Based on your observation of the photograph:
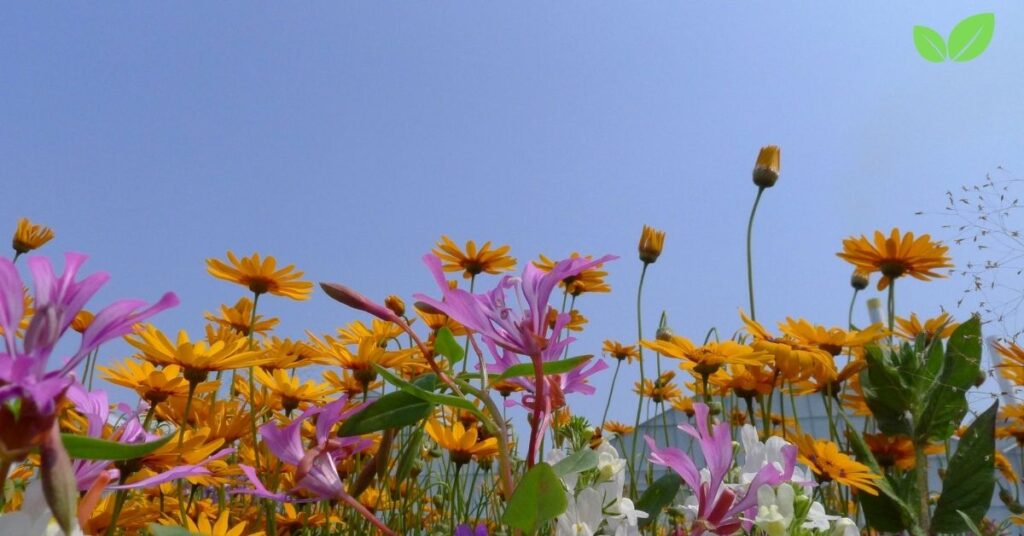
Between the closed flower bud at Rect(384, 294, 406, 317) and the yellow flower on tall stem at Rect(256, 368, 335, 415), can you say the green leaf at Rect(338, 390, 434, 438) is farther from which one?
the closed flower bud at Rect(384, 294, 406, 317)

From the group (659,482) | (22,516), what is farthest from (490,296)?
(659,482)

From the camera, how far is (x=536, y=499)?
30cm

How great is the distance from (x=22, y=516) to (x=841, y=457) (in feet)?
2.68

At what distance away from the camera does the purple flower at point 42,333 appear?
0.60ft

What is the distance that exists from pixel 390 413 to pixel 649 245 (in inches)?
53.3

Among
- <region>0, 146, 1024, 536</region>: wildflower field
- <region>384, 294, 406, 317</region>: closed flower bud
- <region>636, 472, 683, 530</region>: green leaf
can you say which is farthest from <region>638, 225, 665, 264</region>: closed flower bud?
<region>636, 472, 683, 530</region>: green leaf

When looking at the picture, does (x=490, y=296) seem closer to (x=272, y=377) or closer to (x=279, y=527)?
(x=272, y=377)

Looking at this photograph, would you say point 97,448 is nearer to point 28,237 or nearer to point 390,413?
point 390,413

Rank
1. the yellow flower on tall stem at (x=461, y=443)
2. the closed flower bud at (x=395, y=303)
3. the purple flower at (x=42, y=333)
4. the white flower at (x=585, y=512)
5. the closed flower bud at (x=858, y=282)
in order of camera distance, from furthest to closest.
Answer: the closed flower bud at (x=858, y=282) → the closed flower bud at (x=395, y=303) → the yellow flower on tall stem at (x=461, y=443) → the white flower at (x=585, y=512) → the purple flower at (x=42, y=333)

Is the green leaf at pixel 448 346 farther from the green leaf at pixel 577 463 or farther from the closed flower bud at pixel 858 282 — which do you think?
the closed flower bud at pixel 858 282

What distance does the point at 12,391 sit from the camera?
0.61 ft

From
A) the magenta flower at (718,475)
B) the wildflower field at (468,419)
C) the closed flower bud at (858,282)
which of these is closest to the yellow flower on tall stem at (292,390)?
the wildflower field at (468,419)

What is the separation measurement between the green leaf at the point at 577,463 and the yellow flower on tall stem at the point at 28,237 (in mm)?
2067

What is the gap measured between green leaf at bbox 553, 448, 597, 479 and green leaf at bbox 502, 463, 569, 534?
0.09ft
